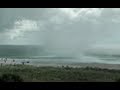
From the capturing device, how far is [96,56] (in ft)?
73.2

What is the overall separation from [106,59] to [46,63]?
4.00 m
